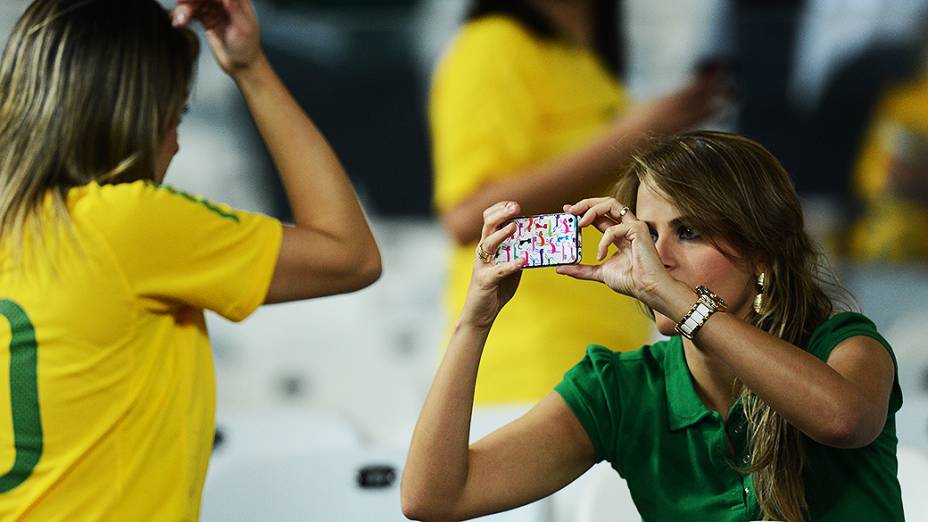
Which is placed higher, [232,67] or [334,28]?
[232,67]

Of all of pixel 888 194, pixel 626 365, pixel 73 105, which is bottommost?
pixel 888 194

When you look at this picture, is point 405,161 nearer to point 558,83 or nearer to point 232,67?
point 558,83

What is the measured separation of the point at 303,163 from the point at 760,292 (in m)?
0.39

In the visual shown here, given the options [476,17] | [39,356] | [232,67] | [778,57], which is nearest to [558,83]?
[476,17]

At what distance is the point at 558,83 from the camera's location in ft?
4.39

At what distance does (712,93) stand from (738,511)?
0.58m

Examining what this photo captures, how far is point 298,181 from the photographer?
1.04m

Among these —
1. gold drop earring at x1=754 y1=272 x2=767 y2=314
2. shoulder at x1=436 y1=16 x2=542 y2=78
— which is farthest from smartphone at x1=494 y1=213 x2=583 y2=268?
shoulder at x1=436 y1=16 x2=542 y2=78

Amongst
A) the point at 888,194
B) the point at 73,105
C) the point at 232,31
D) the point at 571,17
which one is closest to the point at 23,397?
the point at 73,105

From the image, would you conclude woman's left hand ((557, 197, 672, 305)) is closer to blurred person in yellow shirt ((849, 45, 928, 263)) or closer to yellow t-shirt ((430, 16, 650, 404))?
yellow t-shirt ((430, 16, 650, 404))

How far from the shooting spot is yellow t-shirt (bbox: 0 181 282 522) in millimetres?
938

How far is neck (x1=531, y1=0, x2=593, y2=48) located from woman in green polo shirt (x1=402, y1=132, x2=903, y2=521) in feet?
1.50

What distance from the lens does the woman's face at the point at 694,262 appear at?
0.85 meters

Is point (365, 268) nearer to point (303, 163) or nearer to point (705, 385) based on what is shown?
point (303, 163)
